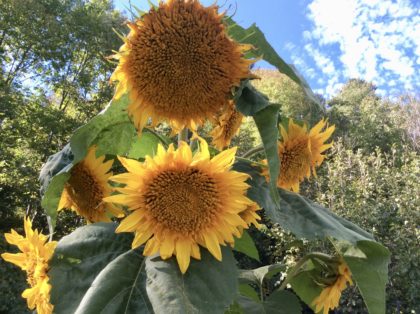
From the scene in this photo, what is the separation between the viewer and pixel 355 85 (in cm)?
1975

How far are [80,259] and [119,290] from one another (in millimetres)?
119

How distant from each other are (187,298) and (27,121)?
28.7 ft

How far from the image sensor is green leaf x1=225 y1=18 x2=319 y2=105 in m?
0.78

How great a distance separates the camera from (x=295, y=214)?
2.80ft

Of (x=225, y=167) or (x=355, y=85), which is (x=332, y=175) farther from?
(x=355, y=85)

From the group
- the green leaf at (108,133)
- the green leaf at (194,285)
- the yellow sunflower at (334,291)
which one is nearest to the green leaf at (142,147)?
the green leaf at (108,133)

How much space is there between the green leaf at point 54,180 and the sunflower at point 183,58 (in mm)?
238

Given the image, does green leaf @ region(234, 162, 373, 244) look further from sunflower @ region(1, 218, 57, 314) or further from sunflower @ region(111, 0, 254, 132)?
sunflower @ region(1, 218, 57, 314)

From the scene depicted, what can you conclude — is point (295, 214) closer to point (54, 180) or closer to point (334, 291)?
point (334, 291)

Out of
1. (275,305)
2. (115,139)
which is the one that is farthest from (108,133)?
(275,305)

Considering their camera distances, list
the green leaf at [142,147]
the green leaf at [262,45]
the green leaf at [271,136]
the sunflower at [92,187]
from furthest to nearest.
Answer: the green leaf at [142,147] < the sunflower at [92,187] < the green leaf at [262,45] < the green leaf at [271,136]

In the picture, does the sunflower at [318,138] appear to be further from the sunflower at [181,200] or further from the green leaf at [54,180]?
the green leaf at [54,180]

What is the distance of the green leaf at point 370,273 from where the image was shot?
834 millimetres

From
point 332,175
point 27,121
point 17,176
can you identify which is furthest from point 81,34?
point 332,175
